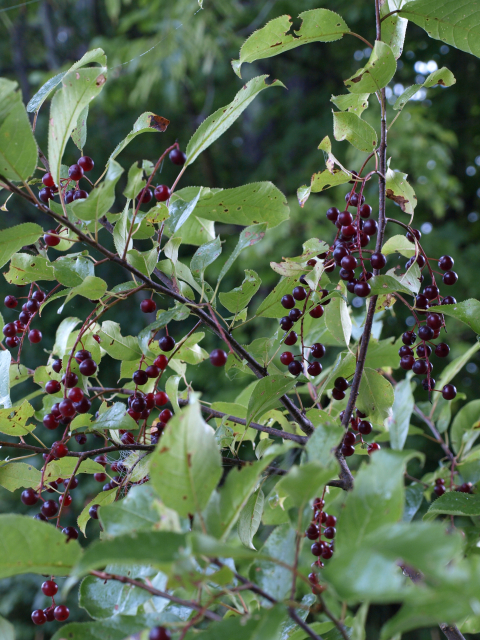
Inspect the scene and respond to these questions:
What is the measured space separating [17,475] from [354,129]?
19.8 inches

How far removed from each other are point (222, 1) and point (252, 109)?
0.77 meters

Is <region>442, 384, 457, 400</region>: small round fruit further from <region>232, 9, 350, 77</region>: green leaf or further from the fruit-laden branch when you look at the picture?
<region>232, 9, 350, 77</region>: green leaf

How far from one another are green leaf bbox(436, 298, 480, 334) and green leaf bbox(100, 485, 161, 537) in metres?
0.34

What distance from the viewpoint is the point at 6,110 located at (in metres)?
0.39

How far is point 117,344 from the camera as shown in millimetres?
583

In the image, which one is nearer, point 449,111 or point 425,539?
point 425,539

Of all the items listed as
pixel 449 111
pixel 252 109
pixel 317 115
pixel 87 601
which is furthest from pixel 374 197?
pixel 87 601

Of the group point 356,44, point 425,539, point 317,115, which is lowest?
point 317,115

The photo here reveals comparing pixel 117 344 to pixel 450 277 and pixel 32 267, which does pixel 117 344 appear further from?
pixel 450 277

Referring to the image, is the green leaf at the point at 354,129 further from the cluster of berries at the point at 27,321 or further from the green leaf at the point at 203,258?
the cluster of berries at the point at 27,321

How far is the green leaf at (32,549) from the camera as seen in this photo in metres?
0.34

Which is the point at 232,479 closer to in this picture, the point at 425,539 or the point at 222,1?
the point at 425,539

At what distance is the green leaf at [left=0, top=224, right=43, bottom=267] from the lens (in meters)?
0.46

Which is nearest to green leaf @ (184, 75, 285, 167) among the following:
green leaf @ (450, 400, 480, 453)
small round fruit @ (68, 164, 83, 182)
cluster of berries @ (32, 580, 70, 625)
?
small round fruit @ (68, 164, 83, 182)
